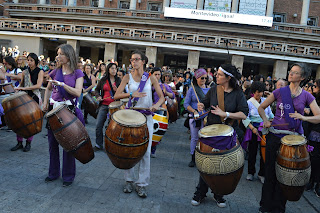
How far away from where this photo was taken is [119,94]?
4.12 meters

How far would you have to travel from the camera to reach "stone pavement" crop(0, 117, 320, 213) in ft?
11.7

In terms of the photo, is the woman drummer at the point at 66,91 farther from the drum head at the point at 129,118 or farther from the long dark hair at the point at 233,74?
the long dark hair at the point at 233,74

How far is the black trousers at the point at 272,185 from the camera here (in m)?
3.81

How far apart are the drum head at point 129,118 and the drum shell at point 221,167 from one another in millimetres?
897

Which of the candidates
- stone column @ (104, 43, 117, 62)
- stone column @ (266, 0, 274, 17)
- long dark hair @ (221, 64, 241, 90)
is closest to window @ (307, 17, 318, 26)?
stone column @ (266, 0, 274, 17)

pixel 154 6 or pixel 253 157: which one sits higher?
pixel 154 6

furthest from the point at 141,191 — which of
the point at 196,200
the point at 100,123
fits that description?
the point at 100,123

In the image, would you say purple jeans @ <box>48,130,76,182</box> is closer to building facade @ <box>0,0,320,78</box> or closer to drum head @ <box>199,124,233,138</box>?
drum head @ <box>199,124,233,138</box>

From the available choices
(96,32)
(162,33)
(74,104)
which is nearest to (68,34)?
(96,32)

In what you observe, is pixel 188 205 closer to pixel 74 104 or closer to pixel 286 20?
pixel 74 104

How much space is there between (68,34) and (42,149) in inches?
876

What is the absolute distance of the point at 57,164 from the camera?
14.3 feet

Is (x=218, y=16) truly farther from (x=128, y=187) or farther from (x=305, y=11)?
(x=128, y=187)

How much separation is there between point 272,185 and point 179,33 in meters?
22.0
